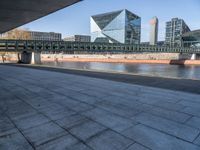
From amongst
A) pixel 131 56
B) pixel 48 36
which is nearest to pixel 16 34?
pixel 131 56

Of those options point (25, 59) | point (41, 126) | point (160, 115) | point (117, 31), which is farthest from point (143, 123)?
point (117, 31)

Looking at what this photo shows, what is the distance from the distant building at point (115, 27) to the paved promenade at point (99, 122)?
11592cm

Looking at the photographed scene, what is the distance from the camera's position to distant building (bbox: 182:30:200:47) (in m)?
109

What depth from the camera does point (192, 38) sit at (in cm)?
11356

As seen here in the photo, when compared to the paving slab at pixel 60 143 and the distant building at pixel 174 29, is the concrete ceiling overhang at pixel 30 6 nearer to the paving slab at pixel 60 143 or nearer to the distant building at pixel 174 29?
the paving slab at pixel 60 143

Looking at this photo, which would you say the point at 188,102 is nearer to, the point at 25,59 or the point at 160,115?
the point at 160,115

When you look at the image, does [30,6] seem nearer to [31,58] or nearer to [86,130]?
[86,130]

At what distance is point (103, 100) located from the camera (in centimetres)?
636

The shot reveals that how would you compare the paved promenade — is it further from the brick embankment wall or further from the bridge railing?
the brick embankment wall

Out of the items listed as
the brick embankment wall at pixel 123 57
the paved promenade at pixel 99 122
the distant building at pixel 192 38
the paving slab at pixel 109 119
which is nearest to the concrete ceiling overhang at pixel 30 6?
the paved promenade at pixel 99 122

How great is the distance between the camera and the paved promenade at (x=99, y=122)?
3303 mm

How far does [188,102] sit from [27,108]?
18.8ft

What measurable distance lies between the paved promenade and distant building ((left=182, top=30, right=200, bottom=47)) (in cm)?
12085

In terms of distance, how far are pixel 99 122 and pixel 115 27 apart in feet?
402
